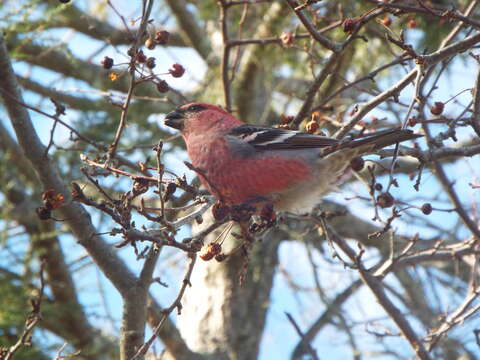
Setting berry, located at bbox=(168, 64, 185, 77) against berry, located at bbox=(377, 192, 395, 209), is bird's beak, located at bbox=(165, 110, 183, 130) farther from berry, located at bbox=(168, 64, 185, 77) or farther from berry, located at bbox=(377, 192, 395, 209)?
berry, located at bbox=(377, 192, 395, 209)

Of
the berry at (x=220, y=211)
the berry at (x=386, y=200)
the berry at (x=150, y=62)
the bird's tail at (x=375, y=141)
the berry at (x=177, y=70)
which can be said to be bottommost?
the berry at (x=386, y=200)

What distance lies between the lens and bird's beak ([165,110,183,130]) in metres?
3.92

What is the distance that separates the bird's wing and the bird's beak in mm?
441

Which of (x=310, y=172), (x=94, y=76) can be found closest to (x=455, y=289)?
(x=310, y=172)

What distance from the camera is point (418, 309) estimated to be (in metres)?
5.36

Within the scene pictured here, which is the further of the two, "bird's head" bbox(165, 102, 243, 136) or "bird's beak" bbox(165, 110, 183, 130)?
"bird's beak" bbox(165, 110, 183, 130)

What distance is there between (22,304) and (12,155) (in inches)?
53.6

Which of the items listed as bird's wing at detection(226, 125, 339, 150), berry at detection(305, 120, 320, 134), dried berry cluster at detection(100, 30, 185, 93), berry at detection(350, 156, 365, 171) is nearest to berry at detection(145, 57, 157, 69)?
dried berry cluster at detection(100, 30, 185, 93)

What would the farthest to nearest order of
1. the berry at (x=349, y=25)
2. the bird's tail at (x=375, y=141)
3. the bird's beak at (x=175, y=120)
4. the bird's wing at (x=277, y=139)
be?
the bird's beak at (x=175, y=120)
the bird's wing at (x=277, y=139)
the berry at (x=349, y=25)
the bird's tail at (x=375, y=141)

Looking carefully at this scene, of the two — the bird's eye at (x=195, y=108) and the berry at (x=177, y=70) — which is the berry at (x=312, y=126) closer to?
the berry at (x=177, y=70)

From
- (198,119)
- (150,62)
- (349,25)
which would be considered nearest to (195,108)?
(198,119)

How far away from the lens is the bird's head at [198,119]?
3791 mm

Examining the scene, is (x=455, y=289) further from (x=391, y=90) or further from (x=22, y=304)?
(x=22, y=304)

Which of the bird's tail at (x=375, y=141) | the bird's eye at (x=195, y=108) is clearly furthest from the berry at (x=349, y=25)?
the bird's eye at (x=195, y=108)
